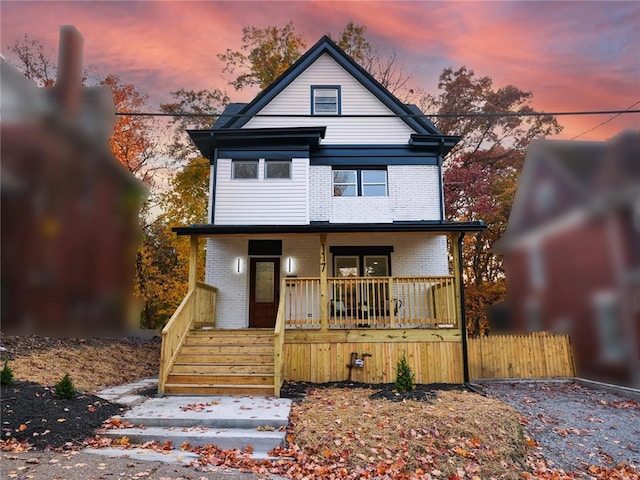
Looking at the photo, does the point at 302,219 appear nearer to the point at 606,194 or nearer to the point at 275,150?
the point at 275,150

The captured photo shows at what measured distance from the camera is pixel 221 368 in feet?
29.6

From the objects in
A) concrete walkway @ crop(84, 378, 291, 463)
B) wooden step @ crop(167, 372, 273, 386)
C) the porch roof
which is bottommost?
concrete walkway @ crop(84, 378, 291, 463)

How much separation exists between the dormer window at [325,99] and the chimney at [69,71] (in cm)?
1324

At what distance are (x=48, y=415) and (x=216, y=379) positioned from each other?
10.2 feet

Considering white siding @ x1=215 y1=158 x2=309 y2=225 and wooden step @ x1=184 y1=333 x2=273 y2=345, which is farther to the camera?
white siding @ x1=215 y1=158 x2=309 y2=225

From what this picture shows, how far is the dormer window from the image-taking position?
14055 mm

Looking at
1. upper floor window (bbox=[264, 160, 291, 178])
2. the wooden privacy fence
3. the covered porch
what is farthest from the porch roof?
the wooden privacy fence

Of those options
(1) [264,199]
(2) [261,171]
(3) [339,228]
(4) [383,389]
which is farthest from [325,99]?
(4) [383,389]

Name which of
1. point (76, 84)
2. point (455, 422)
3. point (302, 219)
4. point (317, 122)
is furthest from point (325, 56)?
point (76, 84)

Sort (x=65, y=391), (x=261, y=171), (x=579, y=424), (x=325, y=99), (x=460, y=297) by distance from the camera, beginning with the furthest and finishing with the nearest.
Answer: (x=325, y=99) < (x=261, y=171) < (x=460, y=297) < (x=579, y=424) < (x=65, y=391)

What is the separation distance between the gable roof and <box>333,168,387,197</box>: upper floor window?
6.47 feet

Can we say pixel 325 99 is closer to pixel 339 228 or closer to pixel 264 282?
pixel 339 228

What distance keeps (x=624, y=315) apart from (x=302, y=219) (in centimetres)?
991

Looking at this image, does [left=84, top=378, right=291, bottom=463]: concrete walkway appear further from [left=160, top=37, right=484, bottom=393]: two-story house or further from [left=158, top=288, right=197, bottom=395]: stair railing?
[left=160, top=37, right=484, bottom=393]: two-story house
